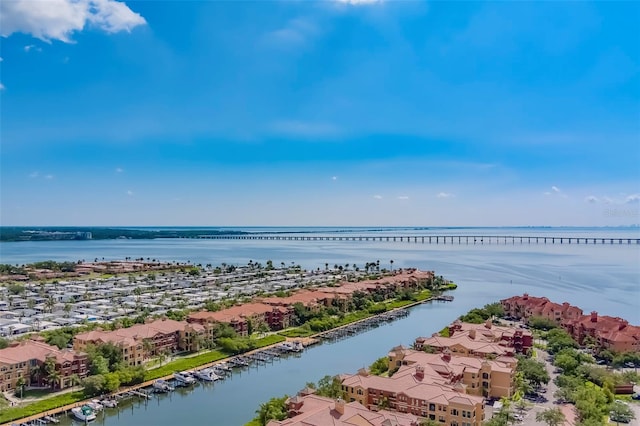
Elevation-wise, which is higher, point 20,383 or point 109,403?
point 20,383

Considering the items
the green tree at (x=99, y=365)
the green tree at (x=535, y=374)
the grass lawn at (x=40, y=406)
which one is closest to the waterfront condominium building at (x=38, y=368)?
the green tree at (x=99, y=365)

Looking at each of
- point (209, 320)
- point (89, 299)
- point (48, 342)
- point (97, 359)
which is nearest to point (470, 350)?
point (209, 320)

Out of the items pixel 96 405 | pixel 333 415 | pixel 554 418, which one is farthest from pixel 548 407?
pixel 96 405

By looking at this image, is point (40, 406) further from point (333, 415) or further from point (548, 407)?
point (548, 407)

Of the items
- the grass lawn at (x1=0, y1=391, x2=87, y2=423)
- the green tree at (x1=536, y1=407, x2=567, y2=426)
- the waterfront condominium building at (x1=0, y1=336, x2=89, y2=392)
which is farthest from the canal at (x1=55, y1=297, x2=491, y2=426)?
the green tree at (x1=536, y1=407, x2=567, y2=426)

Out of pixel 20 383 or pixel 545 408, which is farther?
pixel 20 383

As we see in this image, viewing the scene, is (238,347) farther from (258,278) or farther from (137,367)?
(258,278)

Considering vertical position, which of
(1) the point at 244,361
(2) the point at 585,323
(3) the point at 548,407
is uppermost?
(2) the point at 585,323

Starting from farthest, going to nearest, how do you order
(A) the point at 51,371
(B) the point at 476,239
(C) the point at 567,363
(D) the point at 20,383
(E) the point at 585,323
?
(B) the point at 476,239 < (E) the point at 585,323 < (C) the point at 567,363 < (A) the point at 51,371 < (D) the point at 20,383
